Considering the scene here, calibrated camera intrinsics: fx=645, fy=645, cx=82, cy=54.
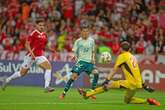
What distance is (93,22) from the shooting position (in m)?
30.5

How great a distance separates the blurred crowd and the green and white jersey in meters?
6.57

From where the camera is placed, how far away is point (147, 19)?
1176 inches

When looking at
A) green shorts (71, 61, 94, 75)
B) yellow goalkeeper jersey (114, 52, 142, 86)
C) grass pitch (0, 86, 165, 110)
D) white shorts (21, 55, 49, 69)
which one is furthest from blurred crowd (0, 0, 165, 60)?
yellow goalkeeper jersey (114, 52, 142, 86)

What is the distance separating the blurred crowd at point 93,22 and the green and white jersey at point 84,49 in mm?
6568

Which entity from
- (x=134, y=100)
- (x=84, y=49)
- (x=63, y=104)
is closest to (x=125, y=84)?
(x=134, y=100)

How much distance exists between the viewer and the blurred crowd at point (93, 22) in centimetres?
2866

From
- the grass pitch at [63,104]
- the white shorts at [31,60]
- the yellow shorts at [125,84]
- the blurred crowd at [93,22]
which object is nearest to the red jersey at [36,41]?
the white shorts at [31,60]

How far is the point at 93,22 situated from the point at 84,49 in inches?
401

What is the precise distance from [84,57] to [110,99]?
63.7 inches

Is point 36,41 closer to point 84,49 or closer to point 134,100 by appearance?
point 84,49

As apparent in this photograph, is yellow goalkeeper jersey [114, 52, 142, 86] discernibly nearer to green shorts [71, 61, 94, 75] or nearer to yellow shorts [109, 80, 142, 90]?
yellow shorts [109, 80, 142, 90]

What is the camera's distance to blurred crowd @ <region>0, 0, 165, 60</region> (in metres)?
28.7

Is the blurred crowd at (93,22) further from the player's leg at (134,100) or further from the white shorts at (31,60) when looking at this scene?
the player's leg at (134,100)

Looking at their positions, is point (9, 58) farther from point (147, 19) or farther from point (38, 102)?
point (38, 102)
